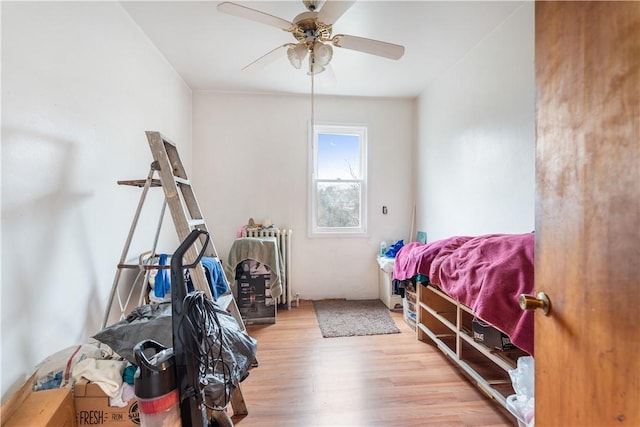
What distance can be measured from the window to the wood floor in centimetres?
149

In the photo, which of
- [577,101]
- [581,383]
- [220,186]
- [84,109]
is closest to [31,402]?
[84,109]

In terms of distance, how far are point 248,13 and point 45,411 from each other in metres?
1.97

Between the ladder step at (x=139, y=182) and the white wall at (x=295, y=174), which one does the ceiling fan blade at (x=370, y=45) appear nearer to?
the ladder step at (x=139, y=182)

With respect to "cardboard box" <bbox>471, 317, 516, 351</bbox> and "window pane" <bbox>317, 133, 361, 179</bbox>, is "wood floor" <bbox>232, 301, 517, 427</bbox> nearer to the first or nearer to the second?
"cardboard box" <bbox>471, 317, 516, 351</bbox>

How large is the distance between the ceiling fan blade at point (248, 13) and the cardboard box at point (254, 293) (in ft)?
6.92

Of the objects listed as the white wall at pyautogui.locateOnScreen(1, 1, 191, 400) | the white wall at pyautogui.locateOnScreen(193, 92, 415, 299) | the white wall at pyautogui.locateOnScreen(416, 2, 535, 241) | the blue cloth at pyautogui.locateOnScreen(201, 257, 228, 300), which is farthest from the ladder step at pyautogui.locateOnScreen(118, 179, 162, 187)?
the white wall at pyautogui.locateOnScreen(416, 2, 535, 241)

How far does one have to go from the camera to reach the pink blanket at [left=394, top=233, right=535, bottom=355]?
4.34ft

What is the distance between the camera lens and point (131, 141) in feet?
6.64

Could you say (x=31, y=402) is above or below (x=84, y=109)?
below

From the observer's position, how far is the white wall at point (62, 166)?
1.15 metres

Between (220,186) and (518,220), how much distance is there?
9.97 ft

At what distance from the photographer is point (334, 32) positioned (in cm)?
220

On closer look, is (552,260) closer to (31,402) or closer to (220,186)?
(31,402)

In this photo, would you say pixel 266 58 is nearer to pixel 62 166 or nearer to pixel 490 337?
pixel 62 166
